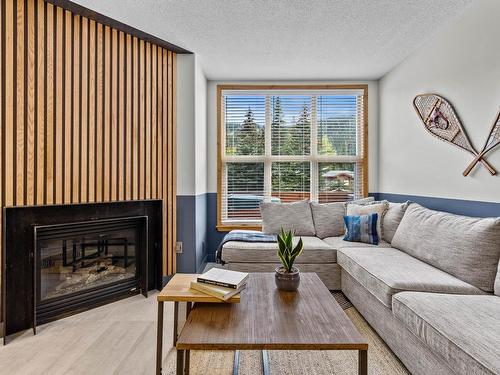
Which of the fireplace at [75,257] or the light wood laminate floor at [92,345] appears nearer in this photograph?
the light wood laminate floor at [92,345]

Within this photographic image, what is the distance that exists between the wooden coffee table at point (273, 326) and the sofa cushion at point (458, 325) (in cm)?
39

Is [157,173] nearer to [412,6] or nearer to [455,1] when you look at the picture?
[412,6]

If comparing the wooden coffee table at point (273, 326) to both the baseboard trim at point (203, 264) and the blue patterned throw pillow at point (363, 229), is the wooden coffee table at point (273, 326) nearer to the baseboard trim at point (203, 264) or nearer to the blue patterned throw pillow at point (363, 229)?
the blue patterned throw pillow at point (363, 229)

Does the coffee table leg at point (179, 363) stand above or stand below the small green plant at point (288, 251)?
below

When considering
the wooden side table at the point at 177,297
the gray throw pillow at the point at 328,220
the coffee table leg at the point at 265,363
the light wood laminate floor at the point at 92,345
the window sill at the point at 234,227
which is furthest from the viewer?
the window sill at the point at 234,227

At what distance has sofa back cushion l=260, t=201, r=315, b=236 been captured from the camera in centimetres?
359

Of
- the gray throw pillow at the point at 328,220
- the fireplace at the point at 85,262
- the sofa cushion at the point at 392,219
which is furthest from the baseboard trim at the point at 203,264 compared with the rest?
the sofa cushion at the point at 392,219

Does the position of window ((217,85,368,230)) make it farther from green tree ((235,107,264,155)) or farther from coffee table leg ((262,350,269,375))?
coffee table leg ((262,350,269,375))

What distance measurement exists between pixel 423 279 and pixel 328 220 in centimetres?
170

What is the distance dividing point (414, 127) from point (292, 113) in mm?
1601

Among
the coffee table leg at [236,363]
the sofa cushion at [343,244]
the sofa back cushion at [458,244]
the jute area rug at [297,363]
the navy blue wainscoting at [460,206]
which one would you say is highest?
the navy blue wainscoting at [460,206]

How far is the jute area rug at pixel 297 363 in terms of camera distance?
179 cm

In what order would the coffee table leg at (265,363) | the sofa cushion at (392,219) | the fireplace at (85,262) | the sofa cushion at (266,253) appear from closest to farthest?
the coffee table leg at (265,363) < the fireplace at (85,262) < the sofa cushion at (266,253) < the sofa cushion at (392,219)

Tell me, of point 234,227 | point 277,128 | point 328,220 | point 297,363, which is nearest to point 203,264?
point 234,227
